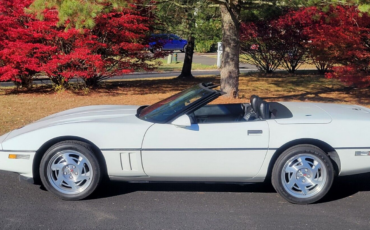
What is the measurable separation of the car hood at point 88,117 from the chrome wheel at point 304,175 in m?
1.69

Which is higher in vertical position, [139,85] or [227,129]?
[227,129]

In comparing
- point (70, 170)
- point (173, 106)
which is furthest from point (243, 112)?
point (70, 170)

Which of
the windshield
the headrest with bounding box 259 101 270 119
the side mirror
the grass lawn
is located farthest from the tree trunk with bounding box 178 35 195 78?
the side mirror

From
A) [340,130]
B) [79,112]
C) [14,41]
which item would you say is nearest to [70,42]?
[14,41]

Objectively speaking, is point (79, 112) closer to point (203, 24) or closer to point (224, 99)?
point (224, 99)

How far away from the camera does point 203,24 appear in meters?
16.7

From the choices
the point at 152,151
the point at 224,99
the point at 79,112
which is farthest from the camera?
the point at 224,99

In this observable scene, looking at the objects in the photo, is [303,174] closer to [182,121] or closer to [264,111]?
[264,111]

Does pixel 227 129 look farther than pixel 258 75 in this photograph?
No

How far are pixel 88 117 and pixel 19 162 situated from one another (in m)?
0.89

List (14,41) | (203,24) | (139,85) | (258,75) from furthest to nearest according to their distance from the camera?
1. (258,75)
2. (203,24)
3. (139,85)
4. (14,41)

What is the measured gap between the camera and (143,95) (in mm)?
12969

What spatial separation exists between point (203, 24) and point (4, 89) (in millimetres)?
7153

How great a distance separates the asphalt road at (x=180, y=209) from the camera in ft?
14.1
